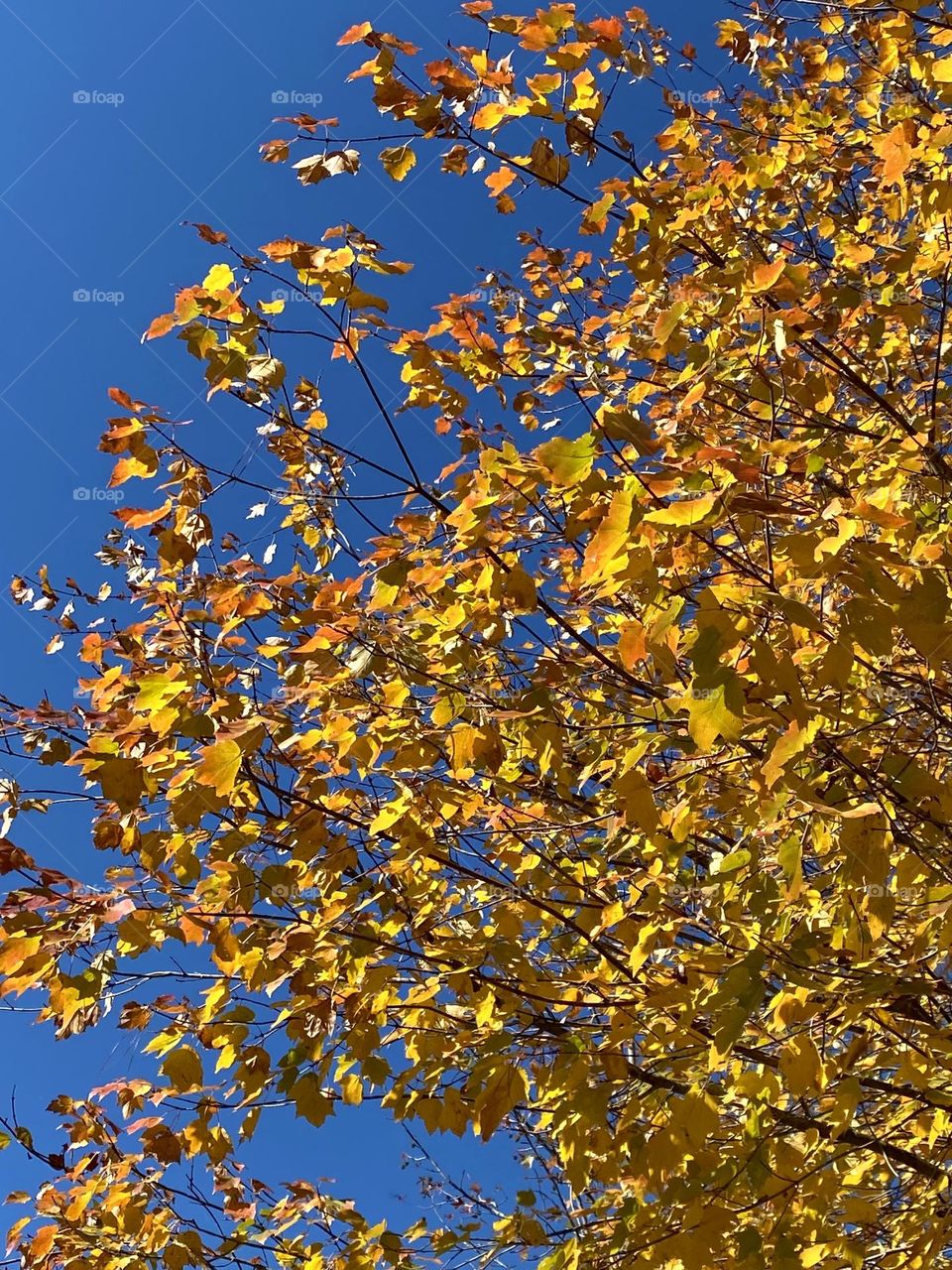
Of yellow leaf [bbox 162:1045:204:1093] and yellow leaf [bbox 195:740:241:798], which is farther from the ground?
yellow leaf [bbox 195:740:241:798]

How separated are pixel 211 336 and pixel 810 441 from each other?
142 centimetres

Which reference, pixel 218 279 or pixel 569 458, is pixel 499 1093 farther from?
pixel 218 279

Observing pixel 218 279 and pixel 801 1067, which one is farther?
pixel 218 279

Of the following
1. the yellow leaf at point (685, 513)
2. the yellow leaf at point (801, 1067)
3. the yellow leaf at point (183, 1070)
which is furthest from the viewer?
the yellow leaf at point (183, 1070)

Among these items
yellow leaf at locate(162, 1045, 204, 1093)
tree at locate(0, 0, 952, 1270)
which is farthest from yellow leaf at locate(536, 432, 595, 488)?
yellow leaf at locate(162, 1045, 204, 1093)

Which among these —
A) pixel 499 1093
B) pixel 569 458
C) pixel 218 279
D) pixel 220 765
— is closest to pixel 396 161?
pixel 218 279

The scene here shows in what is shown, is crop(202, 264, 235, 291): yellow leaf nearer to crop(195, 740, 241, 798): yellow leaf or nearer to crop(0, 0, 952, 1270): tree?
crop(0, 0, 952, 1270): tree

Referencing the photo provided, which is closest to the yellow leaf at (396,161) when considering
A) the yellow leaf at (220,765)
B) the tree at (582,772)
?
the tree at (582,772)

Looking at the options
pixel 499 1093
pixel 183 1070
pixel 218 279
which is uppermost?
pixel 218 279

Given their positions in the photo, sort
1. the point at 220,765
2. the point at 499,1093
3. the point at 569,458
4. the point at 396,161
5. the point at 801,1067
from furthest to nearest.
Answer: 1. the point at 396,161
2. the point at 499,1093
3. the point at 801,1067
4. the point at 220,765
5. the point at 569,458

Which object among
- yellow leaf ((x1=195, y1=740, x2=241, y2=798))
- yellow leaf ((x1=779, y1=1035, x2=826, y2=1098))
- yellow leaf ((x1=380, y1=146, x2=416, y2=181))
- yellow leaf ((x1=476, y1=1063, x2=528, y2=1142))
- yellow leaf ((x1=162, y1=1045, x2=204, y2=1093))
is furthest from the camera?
yellow leaf ((x1=380, y1=146, x2=416, y2=181))

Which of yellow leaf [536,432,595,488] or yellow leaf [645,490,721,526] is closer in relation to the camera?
yellow leaf [645,490,721,526]

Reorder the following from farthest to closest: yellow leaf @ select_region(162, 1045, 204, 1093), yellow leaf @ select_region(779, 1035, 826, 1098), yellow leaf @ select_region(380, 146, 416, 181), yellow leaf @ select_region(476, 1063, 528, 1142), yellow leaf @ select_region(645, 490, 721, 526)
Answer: yellow leaf @ select_region(380, 146, 416, 181)
yellow leaf @ select_region(162, 1045, 204, 1093)
yellow leaf @ select_region(476, 1063, 528, 1142)
yellow leaf @ select_region(779, 1035, 826, 1098)
yellow leaf @ select_region(645, 490, 721, 526)

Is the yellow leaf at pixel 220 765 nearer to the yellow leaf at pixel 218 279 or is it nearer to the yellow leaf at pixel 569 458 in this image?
the yellow leaf at pixel 569 458
